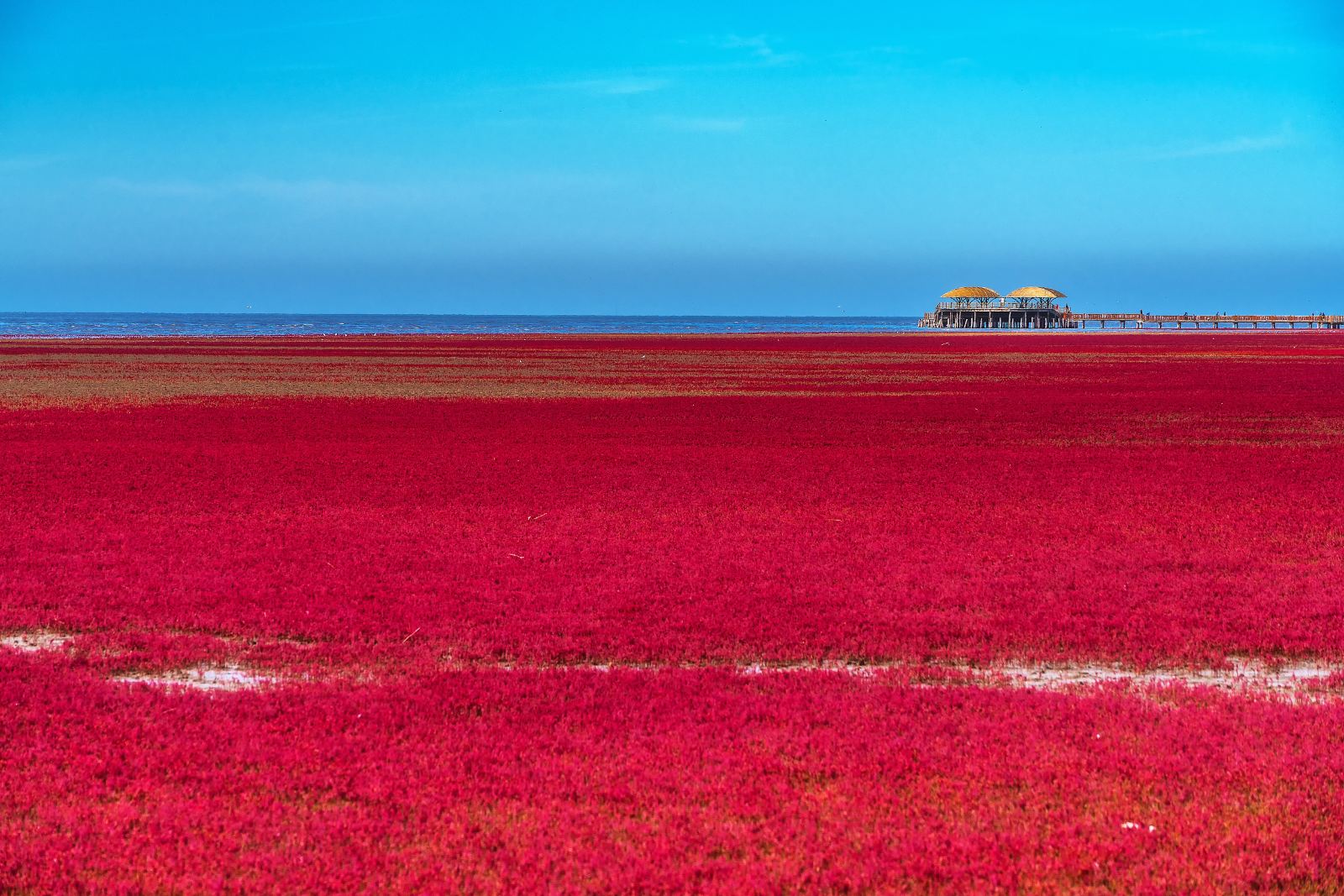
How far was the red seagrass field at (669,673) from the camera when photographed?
224 inches

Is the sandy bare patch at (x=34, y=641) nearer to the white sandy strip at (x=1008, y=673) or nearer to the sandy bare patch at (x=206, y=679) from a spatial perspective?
the white sandy strip at (x=1008, y=673)

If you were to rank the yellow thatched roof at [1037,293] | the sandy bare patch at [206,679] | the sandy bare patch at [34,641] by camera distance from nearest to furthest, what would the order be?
the sandy bare patch at [206,679] → the sandy bare patch at [34,641] → the yellow thatched roof at [1037,293]

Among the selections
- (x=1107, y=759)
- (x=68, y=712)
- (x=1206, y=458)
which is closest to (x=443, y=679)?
(x=68, y=712)

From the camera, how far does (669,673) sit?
8.48 m

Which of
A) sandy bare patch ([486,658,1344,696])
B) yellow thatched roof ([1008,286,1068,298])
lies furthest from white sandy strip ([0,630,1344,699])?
yellow thatched roof ([1008,286,1068,298])

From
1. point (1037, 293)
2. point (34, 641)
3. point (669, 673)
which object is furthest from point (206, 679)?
point (1037, 293)

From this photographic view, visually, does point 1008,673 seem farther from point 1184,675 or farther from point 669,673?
point 669,673

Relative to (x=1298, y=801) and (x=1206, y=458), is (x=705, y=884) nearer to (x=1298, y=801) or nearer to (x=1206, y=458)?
(x=1298, y=801)

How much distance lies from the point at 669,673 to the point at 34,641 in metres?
5.15

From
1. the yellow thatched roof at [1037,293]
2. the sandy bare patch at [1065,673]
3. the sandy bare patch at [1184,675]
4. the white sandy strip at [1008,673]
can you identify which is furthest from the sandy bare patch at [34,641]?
the yellow thatched roof at [1037,293]

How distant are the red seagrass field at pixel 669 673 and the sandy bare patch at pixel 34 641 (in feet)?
0.20

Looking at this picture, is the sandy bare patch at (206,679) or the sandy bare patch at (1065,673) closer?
the sandy bare patch at (206,679)

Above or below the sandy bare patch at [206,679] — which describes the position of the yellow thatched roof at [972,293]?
above

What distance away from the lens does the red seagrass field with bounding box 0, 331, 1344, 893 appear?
5.68 m
